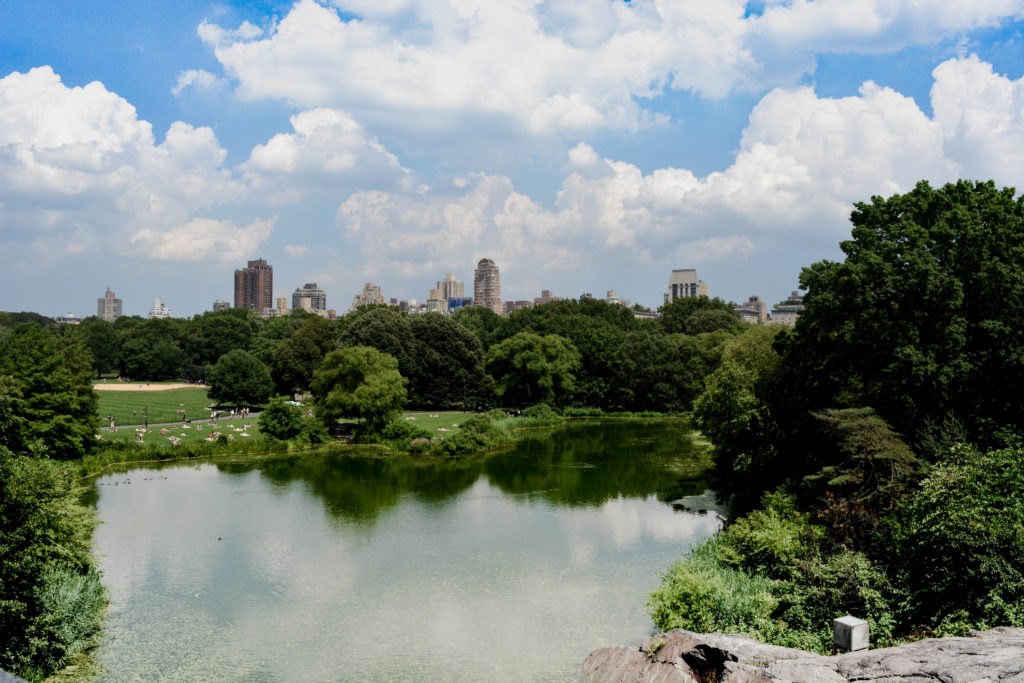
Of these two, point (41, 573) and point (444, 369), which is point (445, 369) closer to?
point (444, 369)

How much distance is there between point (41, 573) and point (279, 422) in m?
26.6

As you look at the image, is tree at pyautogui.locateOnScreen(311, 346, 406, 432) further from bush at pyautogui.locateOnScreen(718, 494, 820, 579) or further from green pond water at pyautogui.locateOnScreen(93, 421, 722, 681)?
bush at pyautogui.locateOnScreen(718, 494, 820, 579)

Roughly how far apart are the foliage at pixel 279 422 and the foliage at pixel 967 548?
33338mm

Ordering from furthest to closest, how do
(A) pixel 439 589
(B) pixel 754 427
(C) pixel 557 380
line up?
1. (C) pixel 557 380
2. (B) pixel 754 427
3. (A) pixel 439 589

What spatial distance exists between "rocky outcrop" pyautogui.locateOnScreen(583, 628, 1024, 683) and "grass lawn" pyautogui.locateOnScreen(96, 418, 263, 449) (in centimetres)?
3229

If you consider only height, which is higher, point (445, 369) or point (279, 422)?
point (445, 369)

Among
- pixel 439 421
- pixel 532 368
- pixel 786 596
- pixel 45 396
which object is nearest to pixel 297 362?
pixel 439 421

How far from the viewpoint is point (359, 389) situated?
4125cm

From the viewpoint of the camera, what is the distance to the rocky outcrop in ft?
27.3

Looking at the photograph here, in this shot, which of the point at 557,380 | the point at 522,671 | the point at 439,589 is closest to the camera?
the point at 522,671

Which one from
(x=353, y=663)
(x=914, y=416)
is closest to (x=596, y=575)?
(x=353, y=663)

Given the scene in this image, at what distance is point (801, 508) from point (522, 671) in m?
10.6

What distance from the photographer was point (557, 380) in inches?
2288

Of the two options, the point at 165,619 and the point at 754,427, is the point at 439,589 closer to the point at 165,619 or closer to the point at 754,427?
the point at 165,619
